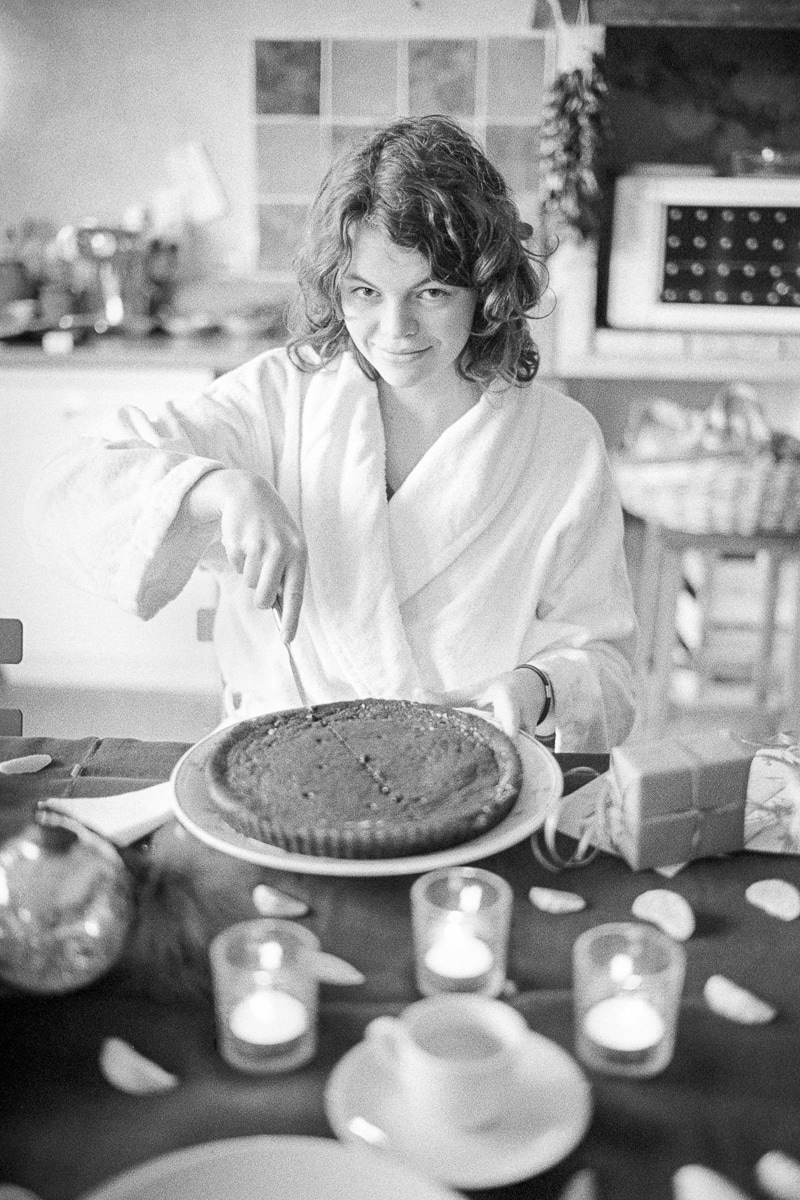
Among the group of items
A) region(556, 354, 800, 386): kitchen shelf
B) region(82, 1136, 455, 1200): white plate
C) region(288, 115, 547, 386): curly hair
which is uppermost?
region(288, 115, 547, 386): curly hair

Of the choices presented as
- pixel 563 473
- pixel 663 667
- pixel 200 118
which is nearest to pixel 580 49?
pixel 200 118

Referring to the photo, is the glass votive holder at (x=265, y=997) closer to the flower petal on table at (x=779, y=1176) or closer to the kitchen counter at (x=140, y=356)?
the flower petal on table at (x=779, y=1176)

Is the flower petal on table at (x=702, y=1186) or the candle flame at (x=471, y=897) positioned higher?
the candle flame at (x=471, y=897)

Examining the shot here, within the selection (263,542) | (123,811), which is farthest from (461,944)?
(263,542)

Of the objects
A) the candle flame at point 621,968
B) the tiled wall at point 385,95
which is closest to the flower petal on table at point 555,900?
the candle flame at point 621,968

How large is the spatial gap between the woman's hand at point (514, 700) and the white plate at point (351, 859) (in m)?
0.07

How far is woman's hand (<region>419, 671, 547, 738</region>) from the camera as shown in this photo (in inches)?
44.2

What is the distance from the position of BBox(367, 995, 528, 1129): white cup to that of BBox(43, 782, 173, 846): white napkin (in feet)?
1.07

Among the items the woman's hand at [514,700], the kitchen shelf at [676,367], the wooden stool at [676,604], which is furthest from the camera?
the kitchen shelf at [676,367]

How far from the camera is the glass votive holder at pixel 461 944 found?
796mm

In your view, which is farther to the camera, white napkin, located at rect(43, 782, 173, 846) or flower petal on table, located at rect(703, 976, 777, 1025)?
white napkin, located at rect(43, 782, 173, 846)

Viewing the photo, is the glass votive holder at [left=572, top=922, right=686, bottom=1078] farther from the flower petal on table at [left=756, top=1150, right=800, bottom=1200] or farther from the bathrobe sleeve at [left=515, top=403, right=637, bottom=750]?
the bathrobe sleeve at [left=515, top=403, right=637, bottom=750]

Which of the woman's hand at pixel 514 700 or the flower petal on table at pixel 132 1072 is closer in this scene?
the flower petal on table at pixel 132 1072

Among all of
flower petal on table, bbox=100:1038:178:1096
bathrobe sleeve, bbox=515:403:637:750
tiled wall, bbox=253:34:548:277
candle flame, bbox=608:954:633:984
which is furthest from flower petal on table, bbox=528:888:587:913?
tiled wall, bbox=253:34:548:277
